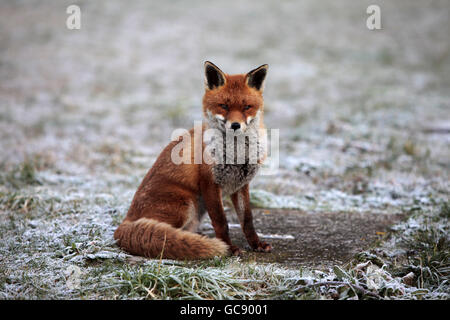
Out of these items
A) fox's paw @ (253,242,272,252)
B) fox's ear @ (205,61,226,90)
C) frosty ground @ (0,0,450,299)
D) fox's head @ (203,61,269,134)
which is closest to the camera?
frosty ground @ (0,0,450,299)

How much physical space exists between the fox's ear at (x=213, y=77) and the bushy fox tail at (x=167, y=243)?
60.6 inches

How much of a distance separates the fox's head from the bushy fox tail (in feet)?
3.76

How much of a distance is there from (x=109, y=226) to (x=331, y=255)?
8.57 feet

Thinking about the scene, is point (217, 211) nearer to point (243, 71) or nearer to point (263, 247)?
point (263, 247)

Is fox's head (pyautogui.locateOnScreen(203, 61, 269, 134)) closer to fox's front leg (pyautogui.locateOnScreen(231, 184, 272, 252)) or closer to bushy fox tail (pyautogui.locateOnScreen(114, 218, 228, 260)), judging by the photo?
fox's front leg (pyautogui.locateOnScreen(231, 184, 272, 252))

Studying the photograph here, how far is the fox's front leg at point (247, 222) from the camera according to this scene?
4.34m

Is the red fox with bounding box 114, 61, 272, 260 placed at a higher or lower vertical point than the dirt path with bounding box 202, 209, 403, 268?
higher

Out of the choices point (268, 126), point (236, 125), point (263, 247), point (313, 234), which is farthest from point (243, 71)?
point (236, 125)

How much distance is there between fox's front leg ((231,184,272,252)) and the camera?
14.3 ft

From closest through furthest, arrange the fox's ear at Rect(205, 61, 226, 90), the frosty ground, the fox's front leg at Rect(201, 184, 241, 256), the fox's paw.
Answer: the frosty ground < the fox's ear at Rect(205, 61, 226, 90) < the fox's front leg at Rect(201, 184, 241, 256) < the fox's paw

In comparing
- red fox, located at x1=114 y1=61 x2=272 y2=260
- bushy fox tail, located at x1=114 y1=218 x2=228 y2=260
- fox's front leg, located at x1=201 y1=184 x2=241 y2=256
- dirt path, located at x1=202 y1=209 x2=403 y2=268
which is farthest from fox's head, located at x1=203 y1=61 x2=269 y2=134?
dirt path, located at x1=202 y1=209 x2=403 y2=268

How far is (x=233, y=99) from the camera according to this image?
12.9 feet

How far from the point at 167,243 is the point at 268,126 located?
338 inches

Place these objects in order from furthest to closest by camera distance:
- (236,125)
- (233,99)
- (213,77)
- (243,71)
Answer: (243,71), (213,77), (233,99), (236,125)
